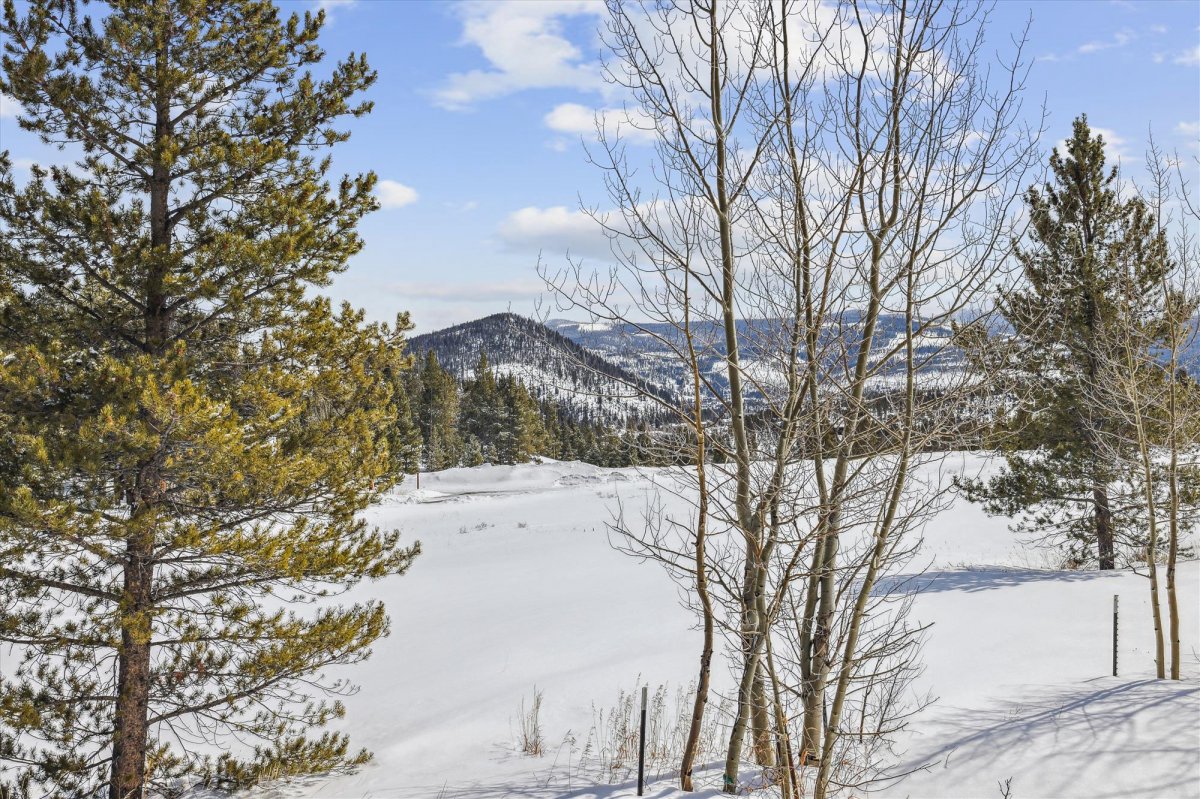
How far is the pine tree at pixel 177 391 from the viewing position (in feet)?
16.1

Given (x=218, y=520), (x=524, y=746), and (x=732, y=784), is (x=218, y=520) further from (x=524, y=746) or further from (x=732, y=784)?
(x=732, y=784)

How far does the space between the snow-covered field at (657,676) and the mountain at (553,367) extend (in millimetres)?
2781

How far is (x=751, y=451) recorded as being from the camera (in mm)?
5043

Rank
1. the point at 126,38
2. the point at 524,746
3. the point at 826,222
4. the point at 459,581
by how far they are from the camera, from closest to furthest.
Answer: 1. the point at 826,222
2. the point at 126,38
3. the point at 524,746
4. the point at 459,581

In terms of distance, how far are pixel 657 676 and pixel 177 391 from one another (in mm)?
6183

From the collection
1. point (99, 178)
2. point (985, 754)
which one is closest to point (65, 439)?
point (99, 178)

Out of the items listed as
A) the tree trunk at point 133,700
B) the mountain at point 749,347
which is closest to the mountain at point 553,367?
the mountain at point 749,347

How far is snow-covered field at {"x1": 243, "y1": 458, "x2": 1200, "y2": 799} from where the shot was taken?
5.81 meters

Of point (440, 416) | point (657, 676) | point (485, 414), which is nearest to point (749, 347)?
point (657, 676)

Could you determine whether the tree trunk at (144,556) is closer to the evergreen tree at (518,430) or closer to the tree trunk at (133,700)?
the tree trunk at (133,700)

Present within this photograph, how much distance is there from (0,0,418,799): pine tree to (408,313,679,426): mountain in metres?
1.86

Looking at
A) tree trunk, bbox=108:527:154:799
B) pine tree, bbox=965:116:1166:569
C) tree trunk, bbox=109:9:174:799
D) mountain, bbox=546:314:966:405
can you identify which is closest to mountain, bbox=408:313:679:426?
mountain, bbox=546:314:966:405

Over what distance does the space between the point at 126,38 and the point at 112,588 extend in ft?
13.7

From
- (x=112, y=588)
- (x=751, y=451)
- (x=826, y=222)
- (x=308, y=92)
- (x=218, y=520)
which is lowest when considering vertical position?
(x=112, y=588)
